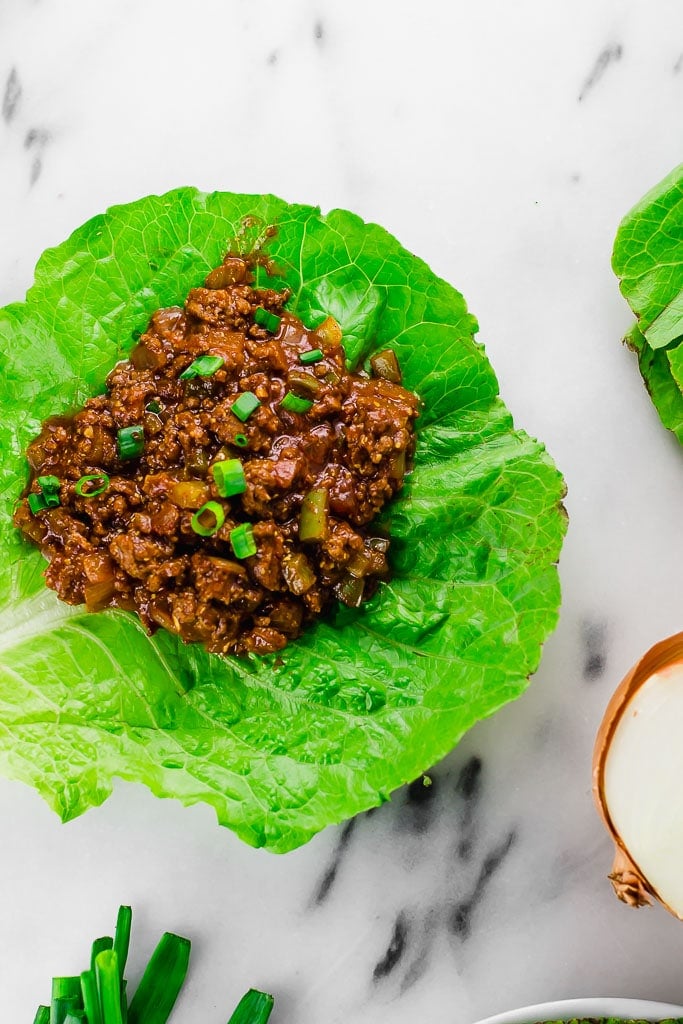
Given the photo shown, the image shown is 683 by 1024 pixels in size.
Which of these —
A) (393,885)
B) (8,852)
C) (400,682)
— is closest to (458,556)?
(400,682)

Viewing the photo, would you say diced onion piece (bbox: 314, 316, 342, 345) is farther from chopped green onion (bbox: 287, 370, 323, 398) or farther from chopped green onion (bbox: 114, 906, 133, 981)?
chopped green onion (bbox: 114, 906, 133, 981)

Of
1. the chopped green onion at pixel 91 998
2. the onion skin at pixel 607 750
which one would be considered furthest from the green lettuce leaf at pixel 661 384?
the chopped green onion at pixel 91 998

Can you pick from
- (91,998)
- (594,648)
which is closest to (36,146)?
(594,648)

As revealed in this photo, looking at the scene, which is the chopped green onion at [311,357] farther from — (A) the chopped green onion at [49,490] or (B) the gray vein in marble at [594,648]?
(B) the gray vein in marble at [594,648]

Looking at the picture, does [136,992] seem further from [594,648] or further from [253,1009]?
[594,648]

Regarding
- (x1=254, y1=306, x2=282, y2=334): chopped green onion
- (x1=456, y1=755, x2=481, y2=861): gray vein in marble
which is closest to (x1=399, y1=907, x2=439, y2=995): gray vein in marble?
(x1=456, y1=755, x2=481, y2=861): gray vein in marble

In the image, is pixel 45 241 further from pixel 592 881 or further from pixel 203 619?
pixel 592 881

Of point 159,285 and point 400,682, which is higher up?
point 159,285
